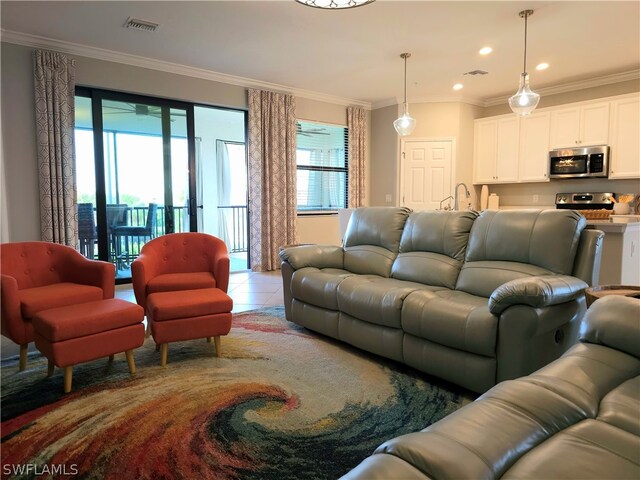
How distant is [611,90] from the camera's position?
18.7 ft

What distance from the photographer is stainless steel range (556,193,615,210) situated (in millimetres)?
5715

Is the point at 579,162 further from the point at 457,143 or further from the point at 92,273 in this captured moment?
the point at 92,273

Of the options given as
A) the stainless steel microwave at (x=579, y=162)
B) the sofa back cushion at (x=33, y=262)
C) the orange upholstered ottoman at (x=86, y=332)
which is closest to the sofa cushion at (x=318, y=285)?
the orange upholstered ottoman at (x=86, y=332)

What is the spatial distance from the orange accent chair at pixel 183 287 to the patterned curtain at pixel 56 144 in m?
1.89

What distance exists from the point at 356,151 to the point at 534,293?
5.69 m

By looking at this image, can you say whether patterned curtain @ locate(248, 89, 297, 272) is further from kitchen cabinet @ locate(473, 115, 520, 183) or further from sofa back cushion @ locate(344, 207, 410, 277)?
kitchen cabinet @ locate(473, 115, 520, 183)

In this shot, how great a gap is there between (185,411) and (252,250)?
420cm

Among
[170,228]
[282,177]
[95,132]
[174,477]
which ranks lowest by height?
[174,477]

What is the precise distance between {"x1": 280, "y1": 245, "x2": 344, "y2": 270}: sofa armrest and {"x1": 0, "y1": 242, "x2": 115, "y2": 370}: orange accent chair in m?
1.37

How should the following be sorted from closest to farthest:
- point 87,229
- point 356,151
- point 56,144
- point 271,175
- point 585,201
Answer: point 56,144 < point 87,229 < point 585,201 < point 271,175 < point 356,151

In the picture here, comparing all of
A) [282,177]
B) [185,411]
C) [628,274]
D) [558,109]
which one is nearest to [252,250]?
[282,177]

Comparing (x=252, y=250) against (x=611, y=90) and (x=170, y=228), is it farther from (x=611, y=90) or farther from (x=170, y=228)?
(x=611, y=90)

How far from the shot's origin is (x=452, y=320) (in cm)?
222

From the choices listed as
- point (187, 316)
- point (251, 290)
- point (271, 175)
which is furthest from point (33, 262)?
point (271, 175)
